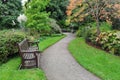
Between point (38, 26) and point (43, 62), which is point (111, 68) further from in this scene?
point (38, 26)

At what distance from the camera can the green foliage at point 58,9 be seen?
3453cm

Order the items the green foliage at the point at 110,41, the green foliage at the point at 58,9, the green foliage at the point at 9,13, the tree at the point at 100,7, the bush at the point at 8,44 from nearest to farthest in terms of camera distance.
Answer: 1. the bush at the point at 8,44
2. the green foliage at the point at 110,41
3. the tree at the point at 100,7
4. the green foliage at the point at 9,13
5. the green foliage at the point at 58,9

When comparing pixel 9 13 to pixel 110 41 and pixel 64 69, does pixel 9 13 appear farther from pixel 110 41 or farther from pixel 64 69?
pixel 64 69

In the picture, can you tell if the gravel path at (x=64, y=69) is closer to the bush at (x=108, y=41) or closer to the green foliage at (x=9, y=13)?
the bush at (x=108, y=41)

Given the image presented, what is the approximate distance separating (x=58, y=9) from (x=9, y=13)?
13889 mm

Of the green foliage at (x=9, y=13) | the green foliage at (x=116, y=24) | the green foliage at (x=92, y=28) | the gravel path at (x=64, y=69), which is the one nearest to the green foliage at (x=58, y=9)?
the green foliage at (x=92, y=28)

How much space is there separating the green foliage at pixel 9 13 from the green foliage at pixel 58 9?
1134cm

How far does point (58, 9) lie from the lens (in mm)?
35250

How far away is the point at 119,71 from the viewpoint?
328 inches

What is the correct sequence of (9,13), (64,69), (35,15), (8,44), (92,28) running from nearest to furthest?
(64,69)
(8,44)
(92,28)
(35,15)
(9,13)

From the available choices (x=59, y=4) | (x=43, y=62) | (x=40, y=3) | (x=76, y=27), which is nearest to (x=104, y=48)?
(x=43, y=62)

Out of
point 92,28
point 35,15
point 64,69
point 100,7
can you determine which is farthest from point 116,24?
point 64,69

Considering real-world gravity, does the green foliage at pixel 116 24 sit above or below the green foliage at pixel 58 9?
below

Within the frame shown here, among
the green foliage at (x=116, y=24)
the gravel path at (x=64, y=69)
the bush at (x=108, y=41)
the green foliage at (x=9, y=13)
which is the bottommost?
the gravel path at (x=64, y=69)
